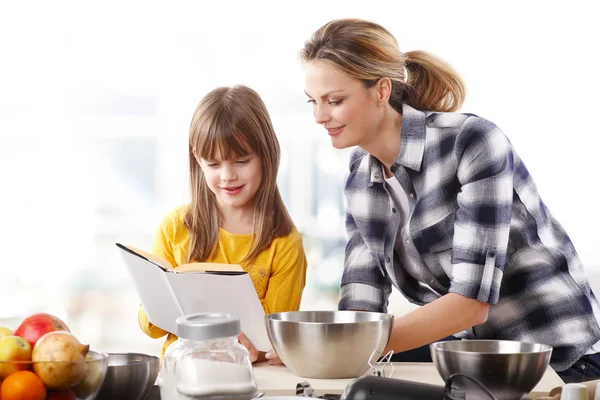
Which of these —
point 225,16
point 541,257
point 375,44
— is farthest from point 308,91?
point 225,16

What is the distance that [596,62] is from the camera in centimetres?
355

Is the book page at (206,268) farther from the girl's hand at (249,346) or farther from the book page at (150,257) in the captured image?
the girl's hand at (249,346)

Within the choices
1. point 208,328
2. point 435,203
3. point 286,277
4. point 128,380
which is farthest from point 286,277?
point 208,328

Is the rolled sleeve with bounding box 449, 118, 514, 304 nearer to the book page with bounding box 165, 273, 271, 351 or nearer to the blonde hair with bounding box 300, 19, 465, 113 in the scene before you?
the blonde hair with bounding box 300, 19, 465, 113

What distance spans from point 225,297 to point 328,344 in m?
0.27

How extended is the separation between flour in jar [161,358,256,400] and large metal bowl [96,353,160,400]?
0.09 metres

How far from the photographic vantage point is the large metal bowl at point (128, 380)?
101 centimetres

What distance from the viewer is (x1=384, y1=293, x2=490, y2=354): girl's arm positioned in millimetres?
1481

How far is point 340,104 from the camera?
5.43 feet

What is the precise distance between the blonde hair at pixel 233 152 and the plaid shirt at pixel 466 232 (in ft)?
0.88

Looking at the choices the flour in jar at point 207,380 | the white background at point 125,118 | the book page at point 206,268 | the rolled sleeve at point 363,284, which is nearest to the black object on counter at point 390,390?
the flour in jar at point 207,380

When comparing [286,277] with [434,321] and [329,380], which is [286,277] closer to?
[434,321]

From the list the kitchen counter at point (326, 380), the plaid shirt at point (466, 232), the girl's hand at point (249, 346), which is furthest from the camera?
the plaid shirt at point (466, 232)

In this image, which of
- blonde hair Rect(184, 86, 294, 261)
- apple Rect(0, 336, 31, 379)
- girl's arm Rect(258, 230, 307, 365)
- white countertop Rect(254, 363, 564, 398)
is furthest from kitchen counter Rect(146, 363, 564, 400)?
blonde hair Rect(184, 86, 294, 261)
